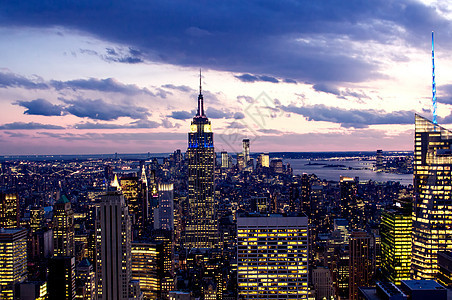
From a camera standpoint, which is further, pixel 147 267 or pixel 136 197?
pixel 136 197

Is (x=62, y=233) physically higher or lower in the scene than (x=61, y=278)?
higher

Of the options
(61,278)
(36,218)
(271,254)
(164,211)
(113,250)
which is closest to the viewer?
(113,250)

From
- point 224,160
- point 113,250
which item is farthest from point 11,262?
point 224,160

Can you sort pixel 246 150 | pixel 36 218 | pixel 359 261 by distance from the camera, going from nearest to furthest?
pixel 359 261 < pixel 36 218 < pixel 246 150

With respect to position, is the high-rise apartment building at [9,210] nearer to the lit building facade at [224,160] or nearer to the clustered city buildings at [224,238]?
the clustered city buildings at [224,238]

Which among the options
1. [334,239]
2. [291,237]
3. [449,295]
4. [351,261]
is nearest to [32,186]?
[334,239]

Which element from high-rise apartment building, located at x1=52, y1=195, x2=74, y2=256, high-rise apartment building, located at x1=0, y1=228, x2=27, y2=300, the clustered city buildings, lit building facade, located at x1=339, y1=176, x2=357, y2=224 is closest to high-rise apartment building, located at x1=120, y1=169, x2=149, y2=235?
the clustered city buildings

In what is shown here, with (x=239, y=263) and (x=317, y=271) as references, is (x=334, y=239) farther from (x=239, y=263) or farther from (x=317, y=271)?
(x=239, y=263)

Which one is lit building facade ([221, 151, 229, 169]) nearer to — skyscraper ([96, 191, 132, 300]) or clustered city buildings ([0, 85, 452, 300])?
clustered city buildings ([0, 85, 452, 300])

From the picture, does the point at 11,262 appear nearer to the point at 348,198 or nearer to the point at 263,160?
the point at 348,198
